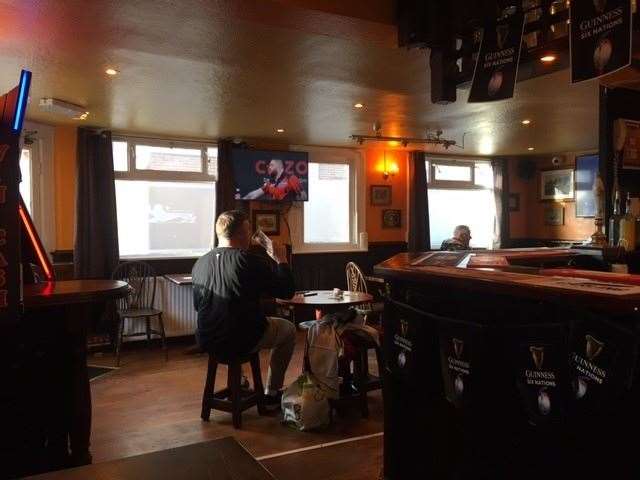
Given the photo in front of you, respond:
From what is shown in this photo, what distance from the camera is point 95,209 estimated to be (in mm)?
5500

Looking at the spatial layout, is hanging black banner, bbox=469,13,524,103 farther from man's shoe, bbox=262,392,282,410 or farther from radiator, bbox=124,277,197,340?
radiator, bbox=124,277,197,340

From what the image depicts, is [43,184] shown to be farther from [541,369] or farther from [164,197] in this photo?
[541,369]

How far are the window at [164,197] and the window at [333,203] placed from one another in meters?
1.27

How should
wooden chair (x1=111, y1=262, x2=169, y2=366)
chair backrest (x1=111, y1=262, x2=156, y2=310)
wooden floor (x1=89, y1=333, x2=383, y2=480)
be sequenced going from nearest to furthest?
wooden floor (x1=89, y1=333, x2=383, y2=480)
wooden chair (x1=111, y1=262, x2=169, y2=366)
chair backrest (x1=111, y1=262, x2=156, y2=310)

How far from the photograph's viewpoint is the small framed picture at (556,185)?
313 inches

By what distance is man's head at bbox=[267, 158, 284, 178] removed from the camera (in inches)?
250

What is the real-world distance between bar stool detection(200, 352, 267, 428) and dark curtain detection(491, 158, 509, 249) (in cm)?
564

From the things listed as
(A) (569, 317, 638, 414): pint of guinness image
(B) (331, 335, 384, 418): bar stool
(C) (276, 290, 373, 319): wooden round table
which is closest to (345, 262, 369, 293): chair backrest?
(C) (276, 290, 373, 319): wooden round table

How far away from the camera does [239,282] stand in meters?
3.22

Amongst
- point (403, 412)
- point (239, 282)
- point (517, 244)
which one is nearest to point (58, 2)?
point (239, 282)

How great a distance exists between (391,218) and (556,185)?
2658 millimetres

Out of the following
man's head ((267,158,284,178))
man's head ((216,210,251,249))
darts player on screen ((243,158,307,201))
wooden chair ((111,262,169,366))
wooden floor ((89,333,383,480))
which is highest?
man's head ((267,158,284,178))

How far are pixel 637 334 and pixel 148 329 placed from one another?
4.81 m

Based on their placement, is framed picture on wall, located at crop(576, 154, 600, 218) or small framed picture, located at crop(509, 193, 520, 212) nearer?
framed picture on wall, located at crop(576, 154, 600, 218)
